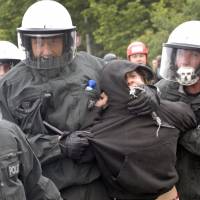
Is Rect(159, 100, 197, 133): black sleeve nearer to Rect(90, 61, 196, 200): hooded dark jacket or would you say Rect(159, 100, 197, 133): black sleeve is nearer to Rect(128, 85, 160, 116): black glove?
Rect(90, 61, 196, 200): hooded dark jacket

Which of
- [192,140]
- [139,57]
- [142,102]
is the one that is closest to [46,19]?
[142,102]

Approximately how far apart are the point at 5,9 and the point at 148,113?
67.7 ft

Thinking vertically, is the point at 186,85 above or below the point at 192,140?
above

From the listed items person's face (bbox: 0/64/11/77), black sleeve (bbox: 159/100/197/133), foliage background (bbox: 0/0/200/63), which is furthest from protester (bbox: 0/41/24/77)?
foliage background (bbox: 0/0/200/63)

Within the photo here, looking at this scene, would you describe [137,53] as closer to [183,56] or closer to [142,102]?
[183,56]

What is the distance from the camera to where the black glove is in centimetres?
390

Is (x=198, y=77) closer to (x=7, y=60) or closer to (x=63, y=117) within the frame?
(x=63, y=117)

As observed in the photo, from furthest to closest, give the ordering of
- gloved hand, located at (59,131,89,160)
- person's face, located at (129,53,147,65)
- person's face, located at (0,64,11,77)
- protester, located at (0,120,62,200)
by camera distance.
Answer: person's face, located at (129,53,147,65) → person's face, located at (0,64,11,77) → gloved hand, located at (59,131,89,160) → protester, located at (0,120,62,200)

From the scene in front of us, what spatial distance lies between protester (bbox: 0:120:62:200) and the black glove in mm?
833

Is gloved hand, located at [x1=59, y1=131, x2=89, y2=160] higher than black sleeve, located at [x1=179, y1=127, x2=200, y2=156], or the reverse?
gloved hand, located at [x1=59, y1=131, x2=89, y2=160]

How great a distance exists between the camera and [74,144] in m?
3.82

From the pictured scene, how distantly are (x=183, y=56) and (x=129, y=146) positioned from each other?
3.04 feet

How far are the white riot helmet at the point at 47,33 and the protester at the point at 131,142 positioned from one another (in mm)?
294

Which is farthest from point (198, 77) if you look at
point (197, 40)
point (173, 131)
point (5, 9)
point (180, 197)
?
point (5, 9)
